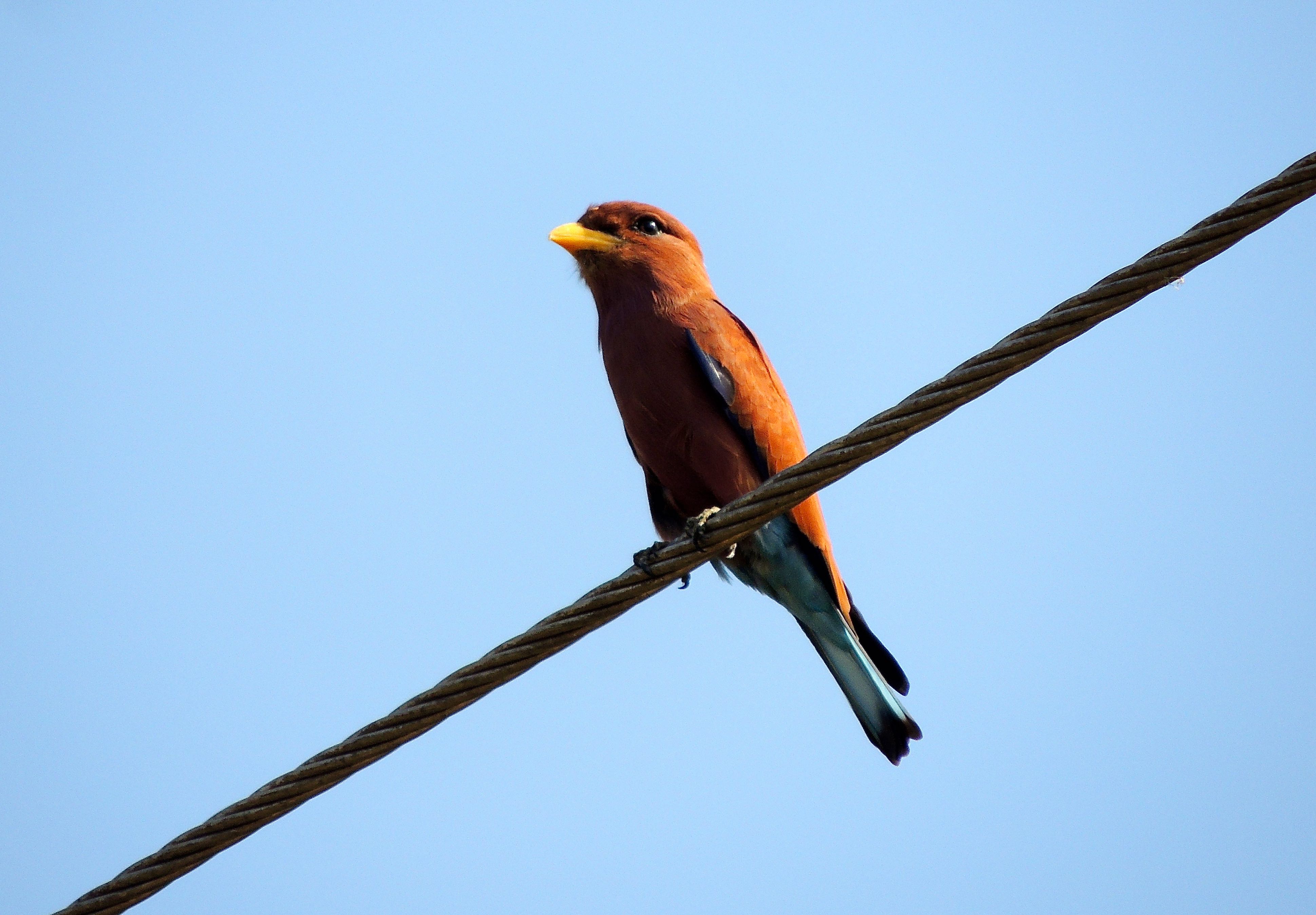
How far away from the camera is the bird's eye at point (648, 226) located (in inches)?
218

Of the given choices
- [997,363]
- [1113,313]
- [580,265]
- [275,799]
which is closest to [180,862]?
[275,799]

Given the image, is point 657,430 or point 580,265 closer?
point 657,430

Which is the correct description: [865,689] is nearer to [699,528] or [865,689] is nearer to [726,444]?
[726,444]

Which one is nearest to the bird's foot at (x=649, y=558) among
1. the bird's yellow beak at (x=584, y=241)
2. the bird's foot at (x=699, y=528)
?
the bird's foot at (x=699, y=528)

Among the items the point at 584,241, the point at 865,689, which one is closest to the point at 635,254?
the point at 584,241

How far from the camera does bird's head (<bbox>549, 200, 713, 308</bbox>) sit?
16.9 ft

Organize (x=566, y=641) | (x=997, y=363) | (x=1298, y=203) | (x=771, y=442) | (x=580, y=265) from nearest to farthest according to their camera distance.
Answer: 1. (x=1298, y=203)
2. (x=997, y=363)
3. (x=566, y=641)
4. (x=771, y=442)
5. (x=580, y=265)

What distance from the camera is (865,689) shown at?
4.94 metres

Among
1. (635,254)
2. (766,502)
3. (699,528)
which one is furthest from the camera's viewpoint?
(635,254)

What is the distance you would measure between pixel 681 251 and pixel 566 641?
10.0 ft

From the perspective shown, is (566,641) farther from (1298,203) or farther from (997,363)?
(1298,203)

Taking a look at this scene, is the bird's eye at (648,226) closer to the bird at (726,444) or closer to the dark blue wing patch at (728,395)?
the bird at (726,444)

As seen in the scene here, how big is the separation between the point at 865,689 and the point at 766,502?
2309 millimetres

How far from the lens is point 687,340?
478 cm
